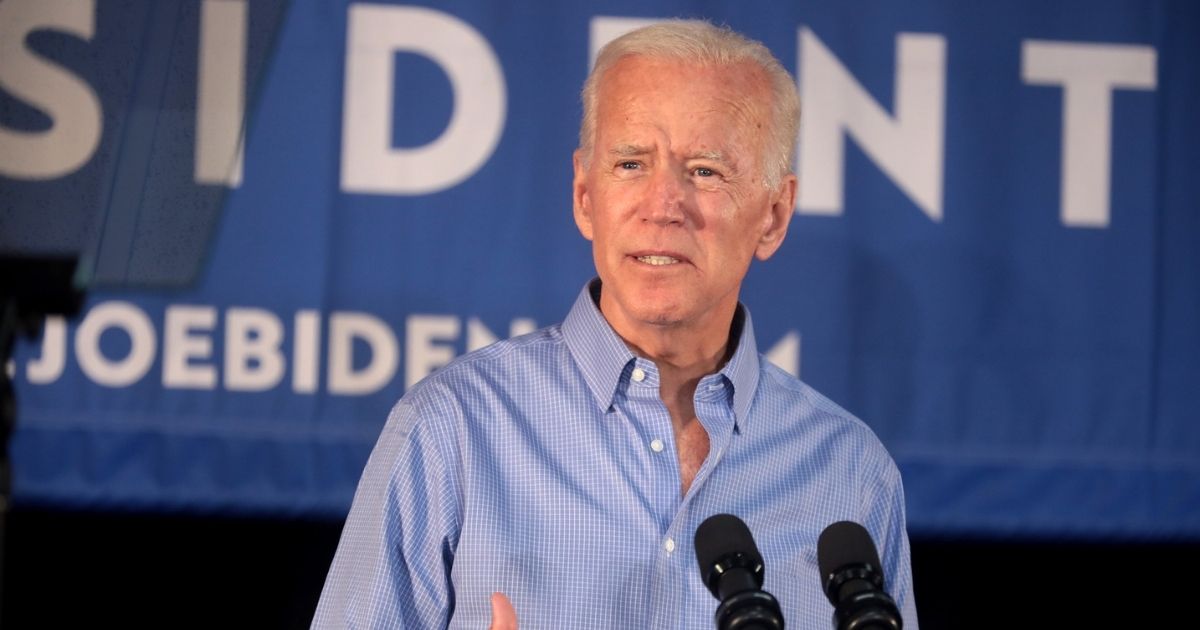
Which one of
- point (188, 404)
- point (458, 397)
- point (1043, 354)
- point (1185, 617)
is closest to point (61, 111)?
point (188, 404)

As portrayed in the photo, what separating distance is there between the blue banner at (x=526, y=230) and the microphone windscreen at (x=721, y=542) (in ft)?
5.27

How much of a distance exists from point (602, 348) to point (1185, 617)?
2163 mm

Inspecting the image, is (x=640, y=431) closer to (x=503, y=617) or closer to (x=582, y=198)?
(x=582, y=198)

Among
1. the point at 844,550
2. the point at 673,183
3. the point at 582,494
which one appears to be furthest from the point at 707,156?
the point at 844,550

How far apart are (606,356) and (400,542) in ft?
1.25

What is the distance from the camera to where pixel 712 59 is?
1925 millimetres

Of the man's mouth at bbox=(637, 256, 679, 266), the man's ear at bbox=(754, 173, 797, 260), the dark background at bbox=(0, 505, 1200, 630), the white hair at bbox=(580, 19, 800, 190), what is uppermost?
the white hair at bbox=(580, 19, 800, 190)

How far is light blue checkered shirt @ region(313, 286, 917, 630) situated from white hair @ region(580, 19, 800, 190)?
0.25m

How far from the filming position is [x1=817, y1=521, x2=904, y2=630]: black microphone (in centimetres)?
123

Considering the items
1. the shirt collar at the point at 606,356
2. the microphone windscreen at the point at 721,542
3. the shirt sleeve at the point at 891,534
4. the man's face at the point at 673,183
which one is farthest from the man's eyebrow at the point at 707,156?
the microphone windscreen at the point at 721,542

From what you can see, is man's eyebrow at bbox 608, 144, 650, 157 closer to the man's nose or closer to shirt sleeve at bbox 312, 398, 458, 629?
the man's nose

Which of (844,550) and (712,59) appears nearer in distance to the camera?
(844,550)

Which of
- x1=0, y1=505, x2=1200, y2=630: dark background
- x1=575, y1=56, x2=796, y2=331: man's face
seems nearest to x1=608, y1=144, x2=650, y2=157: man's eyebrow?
x1=575, y1=56, x2=796, y2=331: man's face

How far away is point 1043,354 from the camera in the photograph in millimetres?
3074
